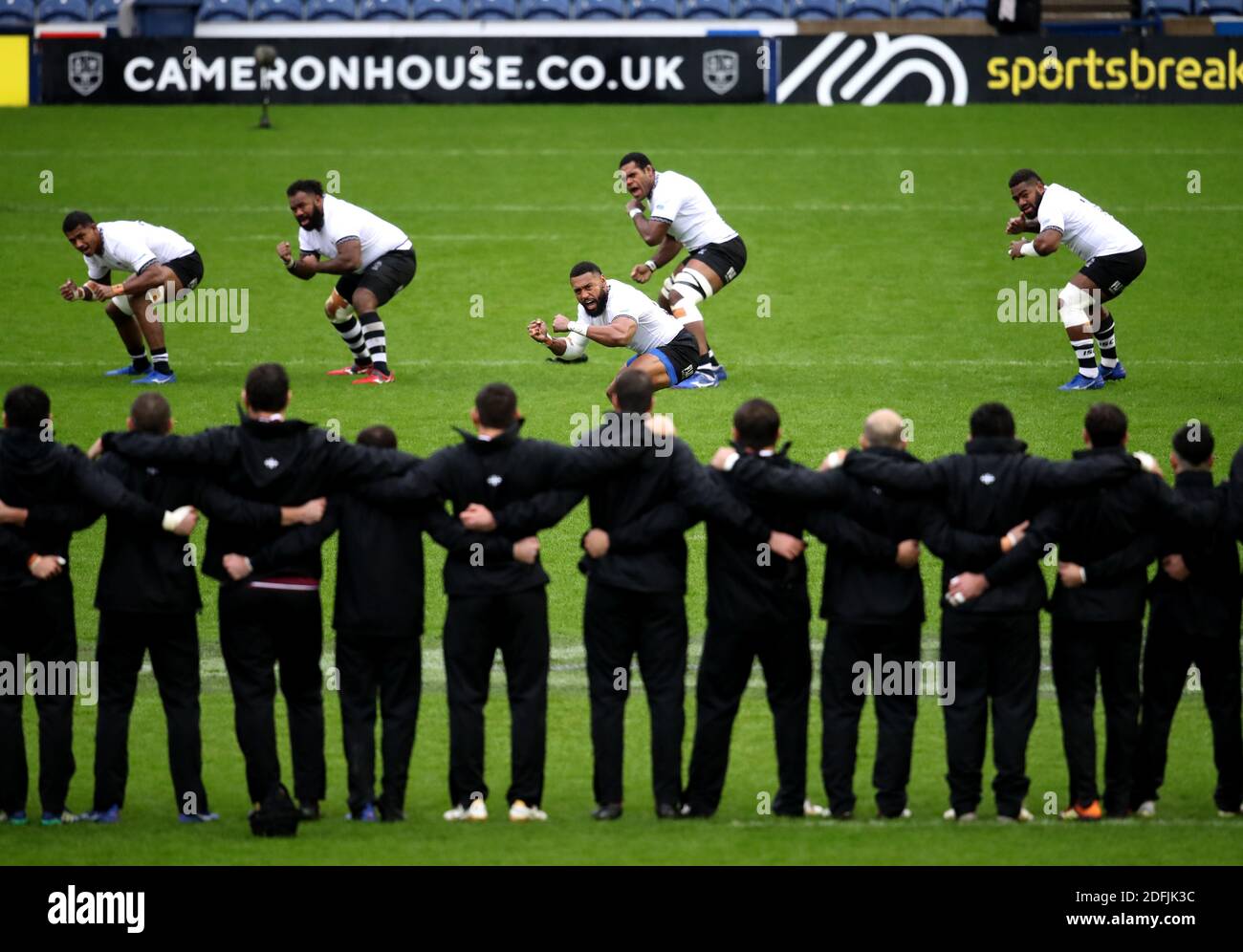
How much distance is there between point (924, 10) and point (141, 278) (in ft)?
76.4

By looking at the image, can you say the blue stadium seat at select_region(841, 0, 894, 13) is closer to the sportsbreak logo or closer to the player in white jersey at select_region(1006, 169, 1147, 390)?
the sportsbreak logo

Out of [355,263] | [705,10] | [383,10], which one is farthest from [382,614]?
[705,10]

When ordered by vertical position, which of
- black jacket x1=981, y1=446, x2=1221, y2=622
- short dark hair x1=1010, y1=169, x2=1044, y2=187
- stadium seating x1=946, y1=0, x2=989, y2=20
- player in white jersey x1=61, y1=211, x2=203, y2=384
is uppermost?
stadium seating x1=946, y1=0, x2=989, y2=20

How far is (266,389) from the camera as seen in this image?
26.9 ft

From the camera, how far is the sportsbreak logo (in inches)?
1268

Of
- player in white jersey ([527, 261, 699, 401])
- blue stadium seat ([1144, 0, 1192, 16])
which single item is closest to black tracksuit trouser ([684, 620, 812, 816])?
Result: player in white jersey ([527, 261, 699, 401])

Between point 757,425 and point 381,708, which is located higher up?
point 757,425

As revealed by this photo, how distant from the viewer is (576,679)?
10555 millimetres

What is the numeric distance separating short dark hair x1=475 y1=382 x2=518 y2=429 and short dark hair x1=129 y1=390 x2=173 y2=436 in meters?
1.36

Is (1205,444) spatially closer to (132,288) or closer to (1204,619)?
(1204,619)

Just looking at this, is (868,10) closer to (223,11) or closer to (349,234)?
(223,11)

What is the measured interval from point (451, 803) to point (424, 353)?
33.9ft
